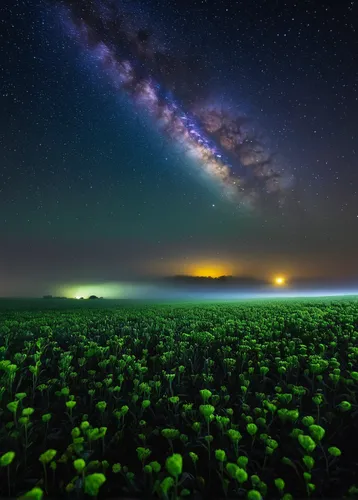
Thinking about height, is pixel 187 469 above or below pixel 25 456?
below

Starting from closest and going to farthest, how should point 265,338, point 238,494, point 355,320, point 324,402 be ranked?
point 238,494 < point 324,402 < point 265,338 < point 355,320

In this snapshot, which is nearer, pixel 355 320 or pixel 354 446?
pixel 354 446

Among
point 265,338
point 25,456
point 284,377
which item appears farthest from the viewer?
point 265,338

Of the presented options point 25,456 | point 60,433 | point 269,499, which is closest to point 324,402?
point 269,499

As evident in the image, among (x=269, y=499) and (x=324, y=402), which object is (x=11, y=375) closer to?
(x=269, y=499)

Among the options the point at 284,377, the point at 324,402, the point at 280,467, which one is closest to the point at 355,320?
the point at 284,377

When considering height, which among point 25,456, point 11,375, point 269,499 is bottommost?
point 269,499

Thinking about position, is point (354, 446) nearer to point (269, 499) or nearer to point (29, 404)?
point (269, 499)

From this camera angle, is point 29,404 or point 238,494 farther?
point 29,404

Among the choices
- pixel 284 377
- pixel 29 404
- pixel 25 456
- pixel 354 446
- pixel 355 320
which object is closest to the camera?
pixel 25 456
